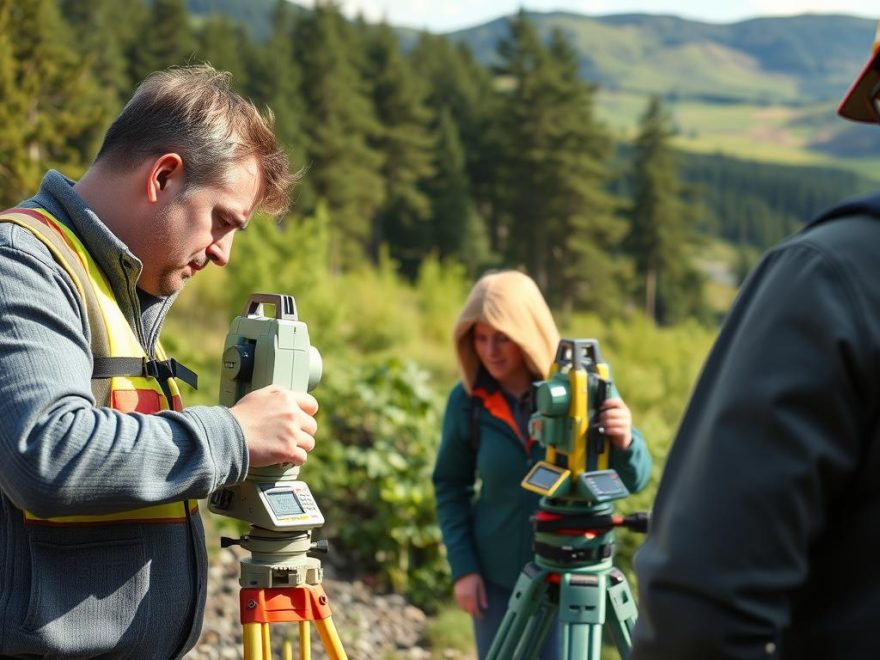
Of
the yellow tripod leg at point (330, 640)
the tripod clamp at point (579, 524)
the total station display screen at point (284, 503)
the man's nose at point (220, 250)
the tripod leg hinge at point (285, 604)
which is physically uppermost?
the man's nose at point (220, 250)

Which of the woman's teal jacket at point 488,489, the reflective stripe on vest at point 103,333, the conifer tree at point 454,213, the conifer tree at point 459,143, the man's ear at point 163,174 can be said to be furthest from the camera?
the conifer tree at point 459,143

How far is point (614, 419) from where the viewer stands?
3.26 m

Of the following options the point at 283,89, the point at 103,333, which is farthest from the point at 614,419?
the point at 283,89

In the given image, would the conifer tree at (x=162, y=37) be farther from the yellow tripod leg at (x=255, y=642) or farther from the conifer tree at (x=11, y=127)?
the yellow tripod leg at (x=255, y=642)

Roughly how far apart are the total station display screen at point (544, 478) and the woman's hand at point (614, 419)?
0.22 m

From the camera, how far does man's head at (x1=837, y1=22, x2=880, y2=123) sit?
53.8 inches

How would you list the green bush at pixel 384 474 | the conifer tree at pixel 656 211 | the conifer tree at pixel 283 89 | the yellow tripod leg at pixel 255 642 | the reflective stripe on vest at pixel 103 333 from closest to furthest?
the reflective stripe on vest at pixel 103 333
the yellow tripod leg at pixel 255 642
the green bush at pixel 384 474
the conifer tree at pixel 283 89
the conifer tree at pixel 656 211

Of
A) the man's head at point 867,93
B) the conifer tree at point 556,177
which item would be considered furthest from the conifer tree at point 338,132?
the man's head at point 867,93

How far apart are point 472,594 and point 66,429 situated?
2284mm

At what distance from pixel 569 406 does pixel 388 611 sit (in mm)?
3194

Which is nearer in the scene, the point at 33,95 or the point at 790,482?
the point at 790,482

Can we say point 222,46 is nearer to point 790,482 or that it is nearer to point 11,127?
point 11,127

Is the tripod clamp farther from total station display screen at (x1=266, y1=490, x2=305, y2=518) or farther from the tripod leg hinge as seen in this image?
total station display screen at (x1=266, y1=490, x2=305, y2=518)

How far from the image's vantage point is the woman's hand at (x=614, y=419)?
10.7ft
